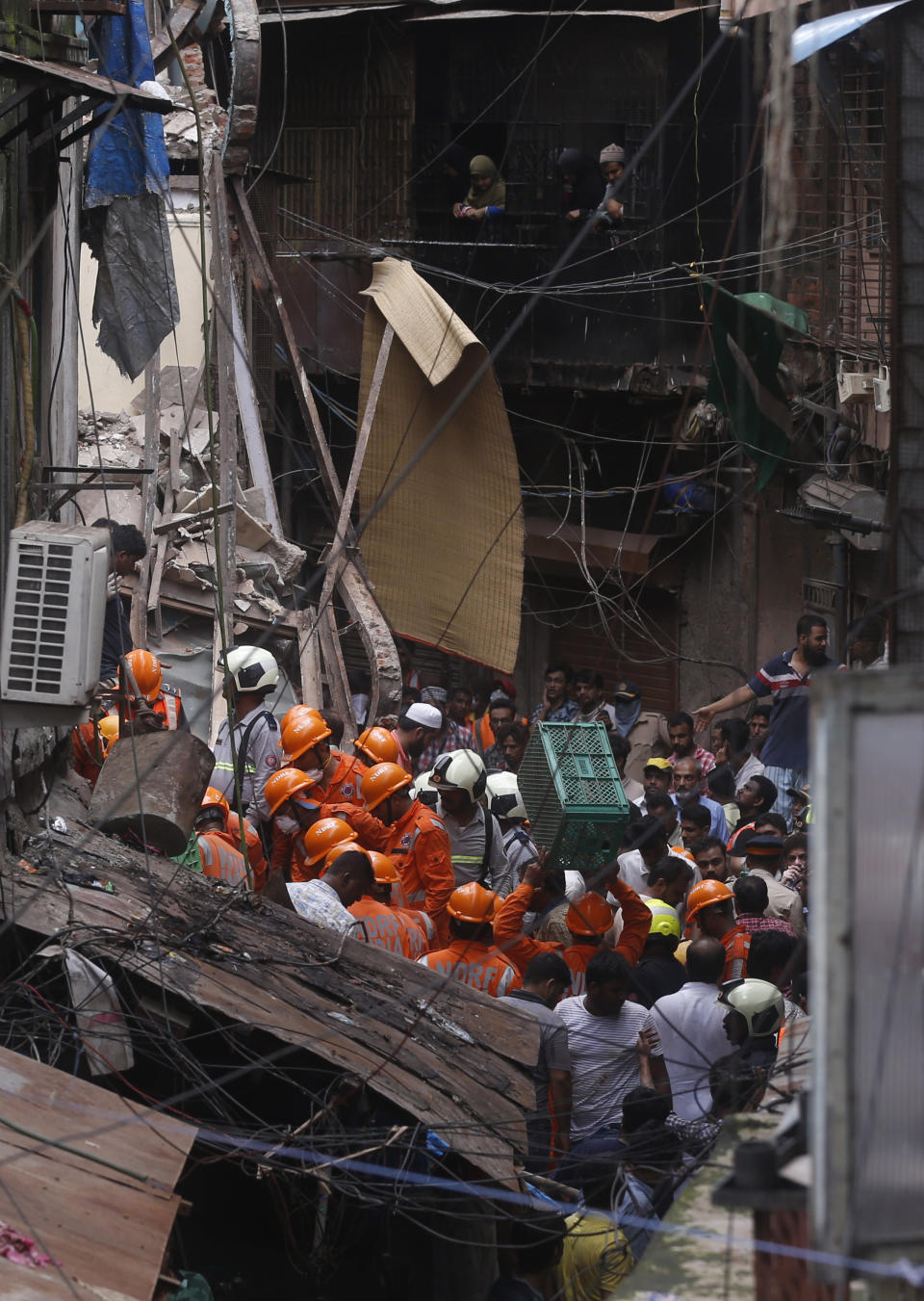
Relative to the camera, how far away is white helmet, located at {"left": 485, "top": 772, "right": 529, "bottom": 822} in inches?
388

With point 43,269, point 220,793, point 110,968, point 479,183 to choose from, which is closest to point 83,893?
point 110,968

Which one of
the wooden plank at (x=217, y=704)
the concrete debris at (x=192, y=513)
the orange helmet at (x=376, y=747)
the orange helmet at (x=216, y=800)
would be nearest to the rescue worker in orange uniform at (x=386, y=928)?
the orange helmet at (x=216, y=800)

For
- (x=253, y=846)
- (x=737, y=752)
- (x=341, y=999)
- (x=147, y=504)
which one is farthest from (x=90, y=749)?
(x=737, y=752)

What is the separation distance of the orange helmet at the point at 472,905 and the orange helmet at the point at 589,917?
0.55 metres

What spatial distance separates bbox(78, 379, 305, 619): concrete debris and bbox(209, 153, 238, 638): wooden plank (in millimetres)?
417

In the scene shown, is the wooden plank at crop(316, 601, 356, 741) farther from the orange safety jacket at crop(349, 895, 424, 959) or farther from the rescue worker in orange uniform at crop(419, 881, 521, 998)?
the rescue worker in orange uniform at crop(419, 881, 521, 998)

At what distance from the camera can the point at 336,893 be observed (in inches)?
314

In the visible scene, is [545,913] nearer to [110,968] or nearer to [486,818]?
[486,818]

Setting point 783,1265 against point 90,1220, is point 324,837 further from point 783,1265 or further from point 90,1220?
point 783,1265

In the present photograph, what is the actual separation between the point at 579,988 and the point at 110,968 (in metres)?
2.84

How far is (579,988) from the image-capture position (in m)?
8.20

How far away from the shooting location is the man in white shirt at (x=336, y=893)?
787 cm

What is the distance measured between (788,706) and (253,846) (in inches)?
149

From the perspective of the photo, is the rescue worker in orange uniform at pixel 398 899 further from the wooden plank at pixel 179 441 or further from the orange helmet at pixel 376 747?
the wooden plank at pixel 179 441
